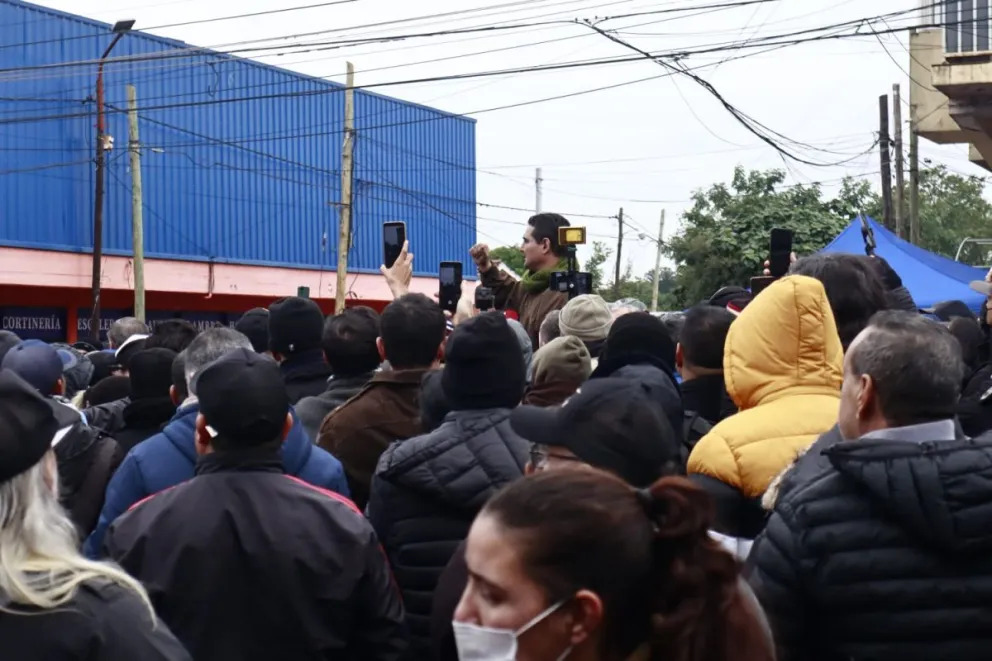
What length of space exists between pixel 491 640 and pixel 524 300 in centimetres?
624

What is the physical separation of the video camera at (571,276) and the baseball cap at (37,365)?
3271 mm

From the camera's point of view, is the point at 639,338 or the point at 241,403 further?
the point at 639,338

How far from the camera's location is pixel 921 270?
49.0 ft

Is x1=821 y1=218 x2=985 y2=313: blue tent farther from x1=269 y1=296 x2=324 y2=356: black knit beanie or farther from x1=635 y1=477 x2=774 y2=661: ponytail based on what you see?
x1=635 y1=477 x2=774 y2=661: ponytail

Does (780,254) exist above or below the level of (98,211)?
below

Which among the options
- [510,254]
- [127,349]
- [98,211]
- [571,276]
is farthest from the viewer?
[510,254]

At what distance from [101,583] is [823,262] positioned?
9.37 feet

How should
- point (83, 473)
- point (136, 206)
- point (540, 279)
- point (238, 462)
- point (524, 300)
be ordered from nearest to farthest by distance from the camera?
1. point (238, 462)
2. point (83, 473)
3. point (540, 279)
4. point (524, 300)
5. point (136, 206)

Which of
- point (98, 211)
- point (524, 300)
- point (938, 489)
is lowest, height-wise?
point (938, 489)

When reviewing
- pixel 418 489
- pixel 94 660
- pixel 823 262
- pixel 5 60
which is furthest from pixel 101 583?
pixel 5 60

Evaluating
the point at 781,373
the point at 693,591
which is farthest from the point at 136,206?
the point at 693,591

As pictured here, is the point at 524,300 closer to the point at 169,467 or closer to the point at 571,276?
the point at 571,276

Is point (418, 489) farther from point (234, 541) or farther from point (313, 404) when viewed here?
point (313, 404)

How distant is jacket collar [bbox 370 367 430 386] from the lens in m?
5.12
